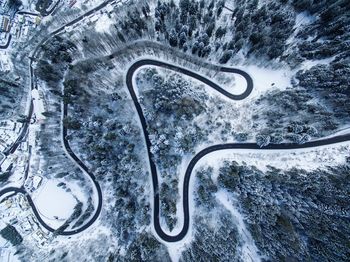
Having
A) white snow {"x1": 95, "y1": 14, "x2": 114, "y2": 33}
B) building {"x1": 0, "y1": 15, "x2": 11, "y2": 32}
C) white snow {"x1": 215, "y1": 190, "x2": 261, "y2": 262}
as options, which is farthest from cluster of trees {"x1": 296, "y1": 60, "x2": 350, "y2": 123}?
building {"x1": 0, "y1": 15, "x2": 11, "y2": 32}

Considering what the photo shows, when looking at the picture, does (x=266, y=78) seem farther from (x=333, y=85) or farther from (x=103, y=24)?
(x=103, y=24)

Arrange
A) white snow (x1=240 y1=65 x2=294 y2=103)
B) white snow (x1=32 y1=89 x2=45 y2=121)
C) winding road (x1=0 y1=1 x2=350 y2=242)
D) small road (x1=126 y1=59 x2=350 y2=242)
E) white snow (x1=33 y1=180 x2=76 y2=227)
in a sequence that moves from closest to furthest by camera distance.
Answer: small road (x1=126 y1=59 x2=350 y2=242), winding road (x1=0 y1=1 x2=350 y2=242), white snow (x1=240 y1=65 x2=294 y2=103), white snow (x1=33 y1=180 x2=76 y2=227), white snow (x1=32 y1=89 x2=45 y2=121)

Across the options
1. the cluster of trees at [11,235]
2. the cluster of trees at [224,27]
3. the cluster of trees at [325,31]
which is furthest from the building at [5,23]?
the cluster of trees at [325,31]

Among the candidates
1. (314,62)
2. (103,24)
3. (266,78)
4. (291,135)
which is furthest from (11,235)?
(314,62)

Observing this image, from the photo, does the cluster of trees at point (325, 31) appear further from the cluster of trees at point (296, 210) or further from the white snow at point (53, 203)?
the white snow at point (53, 203)

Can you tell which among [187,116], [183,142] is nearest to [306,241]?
[183,142]

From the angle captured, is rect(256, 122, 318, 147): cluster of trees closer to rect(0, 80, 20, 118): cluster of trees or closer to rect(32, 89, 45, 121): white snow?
rect(32, 89, 45, 121): white snow
